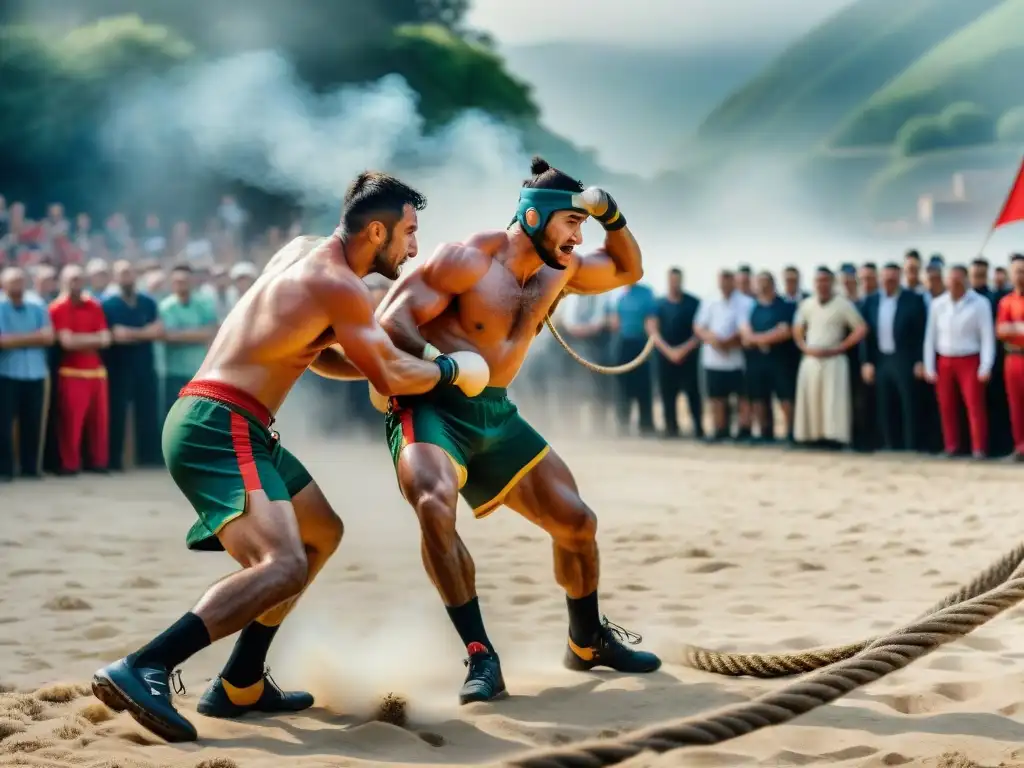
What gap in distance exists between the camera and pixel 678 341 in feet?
44.2

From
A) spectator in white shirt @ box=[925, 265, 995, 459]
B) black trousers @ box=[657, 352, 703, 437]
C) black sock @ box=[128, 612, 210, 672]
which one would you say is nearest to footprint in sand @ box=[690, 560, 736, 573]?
black sock @ box=[128, 612, 210, 672]

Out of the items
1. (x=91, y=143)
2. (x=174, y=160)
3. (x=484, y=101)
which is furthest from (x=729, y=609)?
(x=484, y=101)

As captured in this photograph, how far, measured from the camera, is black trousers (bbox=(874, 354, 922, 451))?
11.8m

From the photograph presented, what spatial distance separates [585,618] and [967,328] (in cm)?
738

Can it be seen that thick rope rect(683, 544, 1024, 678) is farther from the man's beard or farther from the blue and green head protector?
the man's beard

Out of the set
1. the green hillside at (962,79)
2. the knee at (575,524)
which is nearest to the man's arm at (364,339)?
the knee at (575,524)

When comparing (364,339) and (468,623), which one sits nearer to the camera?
(364,339)

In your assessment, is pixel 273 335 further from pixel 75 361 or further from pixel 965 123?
pixel 965 123

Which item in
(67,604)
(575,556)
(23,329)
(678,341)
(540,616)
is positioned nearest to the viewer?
(575,556)

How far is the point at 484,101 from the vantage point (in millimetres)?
28406

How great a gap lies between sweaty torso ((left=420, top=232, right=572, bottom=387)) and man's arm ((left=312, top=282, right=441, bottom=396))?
523 mm

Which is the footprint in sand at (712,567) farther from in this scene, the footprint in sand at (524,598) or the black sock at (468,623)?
the black sock at (468,623)

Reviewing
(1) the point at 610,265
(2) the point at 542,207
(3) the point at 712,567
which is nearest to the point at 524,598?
(3) the point at 712,567

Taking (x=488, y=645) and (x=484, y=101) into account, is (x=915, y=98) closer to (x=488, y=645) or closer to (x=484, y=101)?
(x=484, y=101)
